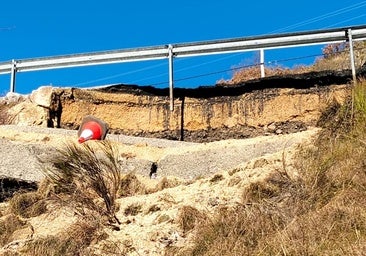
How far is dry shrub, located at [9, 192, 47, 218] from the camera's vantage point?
8262mm

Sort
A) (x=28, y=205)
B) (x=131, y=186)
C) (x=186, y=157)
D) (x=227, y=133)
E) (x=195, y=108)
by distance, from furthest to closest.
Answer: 1. (x=195, y=108)
2. (x=227, y=133)
3. (x=186, y=157)
4. (x=131, y=186)
5. (x=28, y=205)

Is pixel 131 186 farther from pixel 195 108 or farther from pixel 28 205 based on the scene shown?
pixel 195 108

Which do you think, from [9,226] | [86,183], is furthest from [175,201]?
[9,226]

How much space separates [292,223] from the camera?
19.4ft

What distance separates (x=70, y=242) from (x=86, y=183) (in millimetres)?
827

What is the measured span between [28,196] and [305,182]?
3776 mm

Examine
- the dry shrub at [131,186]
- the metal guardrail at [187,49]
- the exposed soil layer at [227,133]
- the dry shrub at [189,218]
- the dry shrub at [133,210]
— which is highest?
the metal guardrail at [187,49]

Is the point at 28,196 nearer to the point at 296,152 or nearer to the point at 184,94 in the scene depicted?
the point at 296,152

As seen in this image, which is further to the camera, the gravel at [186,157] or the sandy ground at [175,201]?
the gravel at [186,157]

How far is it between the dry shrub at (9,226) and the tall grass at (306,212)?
2245 mm

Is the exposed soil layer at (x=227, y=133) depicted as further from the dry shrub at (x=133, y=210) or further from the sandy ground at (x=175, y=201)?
the dry shrub at (x=133, y=210)

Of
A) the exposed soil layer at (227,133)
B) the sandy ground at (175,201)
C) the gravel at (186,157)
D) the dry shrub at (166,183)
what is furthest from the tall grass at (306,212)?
the exposed soil layer at (227,133)

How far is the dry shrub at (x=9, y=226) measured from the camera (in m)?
7.66

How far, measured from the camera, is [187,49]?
13008 mm
